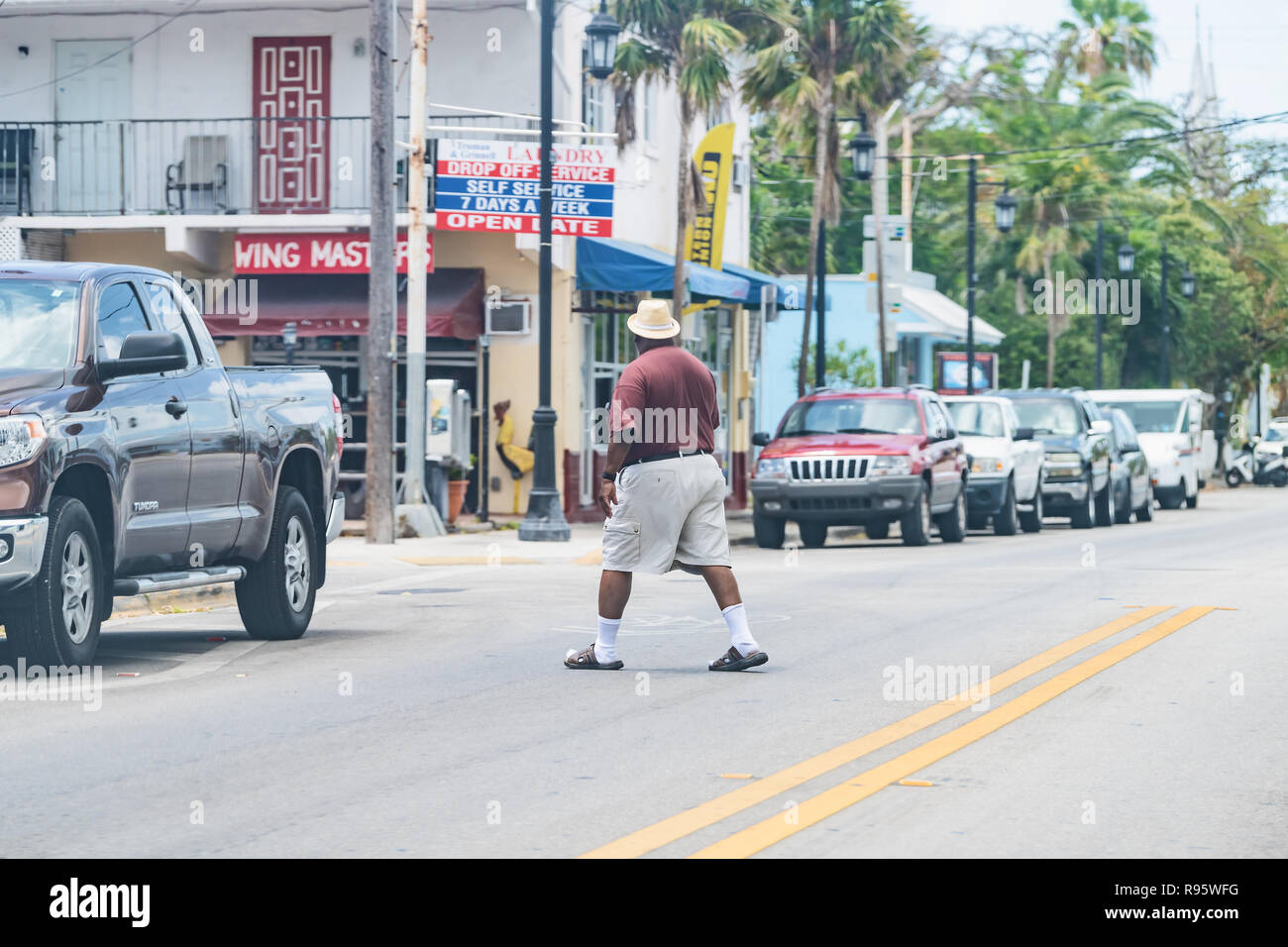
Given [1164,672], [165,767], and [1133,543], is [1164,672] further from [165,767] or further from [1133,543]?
[1133,543]

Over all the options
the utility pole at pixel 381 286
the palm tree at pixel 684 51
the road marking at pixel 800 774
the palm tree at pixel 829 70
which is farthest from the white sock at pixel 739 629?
the palm tree at pixel 829 70

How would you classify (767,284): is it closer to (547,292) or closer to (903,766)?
(547,292)

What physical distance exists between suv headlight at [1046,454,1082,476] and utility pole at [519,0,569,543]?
28.5 feet

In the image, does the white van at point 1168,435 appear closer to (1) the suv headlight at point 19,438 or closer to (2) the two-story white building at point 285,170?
(2) the two-story white building at point 285,170

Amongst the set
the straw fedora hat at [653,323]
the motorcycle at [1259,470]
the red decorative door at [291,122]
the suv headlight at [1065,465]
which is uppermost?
the red decorative door at [291,122]

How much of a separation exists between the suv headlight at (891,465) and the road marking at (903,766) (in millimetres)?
10874

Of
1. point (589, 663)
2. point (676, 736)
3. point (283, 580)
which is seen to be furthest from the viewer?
point (283, 580)

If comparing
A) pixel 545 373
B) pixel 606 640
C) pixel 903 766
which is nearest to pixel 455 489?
pixel 545 373

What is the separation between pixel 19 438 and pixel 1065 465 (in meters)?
20.9

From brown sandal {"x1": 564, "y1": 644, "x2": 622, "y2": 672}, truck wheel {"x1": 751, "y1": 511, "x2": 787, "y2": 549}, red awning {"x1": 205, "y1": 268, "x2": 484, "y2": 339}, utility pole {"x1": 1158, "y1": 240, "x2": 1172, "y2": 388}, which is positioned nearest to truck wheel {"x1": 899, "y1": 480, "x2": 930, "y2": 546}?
truck wheel {"x1": 751, "y1": 511, "x2": 787, "y2": 549}

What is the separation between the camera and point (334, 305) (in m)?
27.5

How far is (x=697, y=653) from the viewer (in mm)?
11609

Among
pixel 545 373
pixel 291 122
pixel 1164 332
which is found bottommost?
pixel 545 373

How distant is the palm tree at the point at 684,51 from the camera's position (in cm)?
2620
